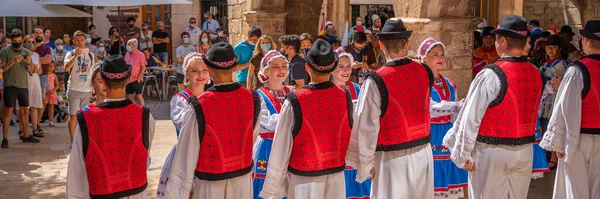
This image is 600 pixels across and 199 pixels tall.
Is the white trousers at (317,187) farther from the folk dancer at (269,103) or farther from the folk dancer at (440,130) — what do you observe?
the folk dancer at (440,130)

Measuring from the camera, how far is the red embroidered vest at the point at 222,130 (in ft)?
15.8

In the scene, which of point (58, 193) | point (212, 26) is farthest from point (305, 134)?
point (212, 26)

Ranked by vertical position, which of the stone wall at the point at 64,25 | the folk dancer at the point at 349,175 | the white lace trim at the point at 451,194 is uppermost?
the stone wall at the point at 64,25

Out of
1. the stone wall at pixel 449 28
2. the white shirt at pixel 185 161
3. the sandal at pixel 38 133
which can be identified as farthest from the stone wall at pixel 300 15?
the white shirt at pixel 185 161

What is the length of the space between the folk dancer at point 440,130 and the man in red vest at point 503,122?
1.11 metres

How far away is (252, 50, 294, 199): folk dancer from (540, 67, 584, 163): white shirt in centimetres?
202

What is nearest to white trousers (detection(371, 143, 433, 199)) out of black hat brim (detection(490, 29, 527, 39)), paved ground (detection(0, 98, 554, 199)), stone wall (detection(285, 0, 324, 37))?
black hat brim (detection(490, 29, 527, 39))

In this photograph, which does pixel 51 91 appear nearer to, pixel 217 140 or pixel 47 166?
pixel 47 166

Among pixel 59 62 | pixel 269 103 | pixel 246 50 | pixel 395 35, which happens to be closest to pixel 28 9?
pixel 59 62

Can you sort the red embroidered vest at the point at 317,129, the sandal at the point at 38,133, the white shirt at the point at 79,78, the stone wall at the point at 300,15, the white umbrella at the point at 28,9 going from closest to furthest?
the red embroidered vest at the point at 317,129 < the white shirt at the point at 79,78 < the sandal at the point at 38,133 < the stone wall at the point at 300,15 < the white umbrella at the point at 28,9

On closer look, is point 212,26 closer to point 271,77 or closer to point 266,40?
point 266,40

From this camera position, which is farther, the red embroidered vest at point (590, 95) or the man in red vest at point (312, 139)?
the red embroidered vest at point (590, 95)

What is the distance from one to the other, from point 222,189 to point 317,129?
27.6 inches

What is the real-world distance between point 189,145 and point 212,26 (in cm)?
1547
